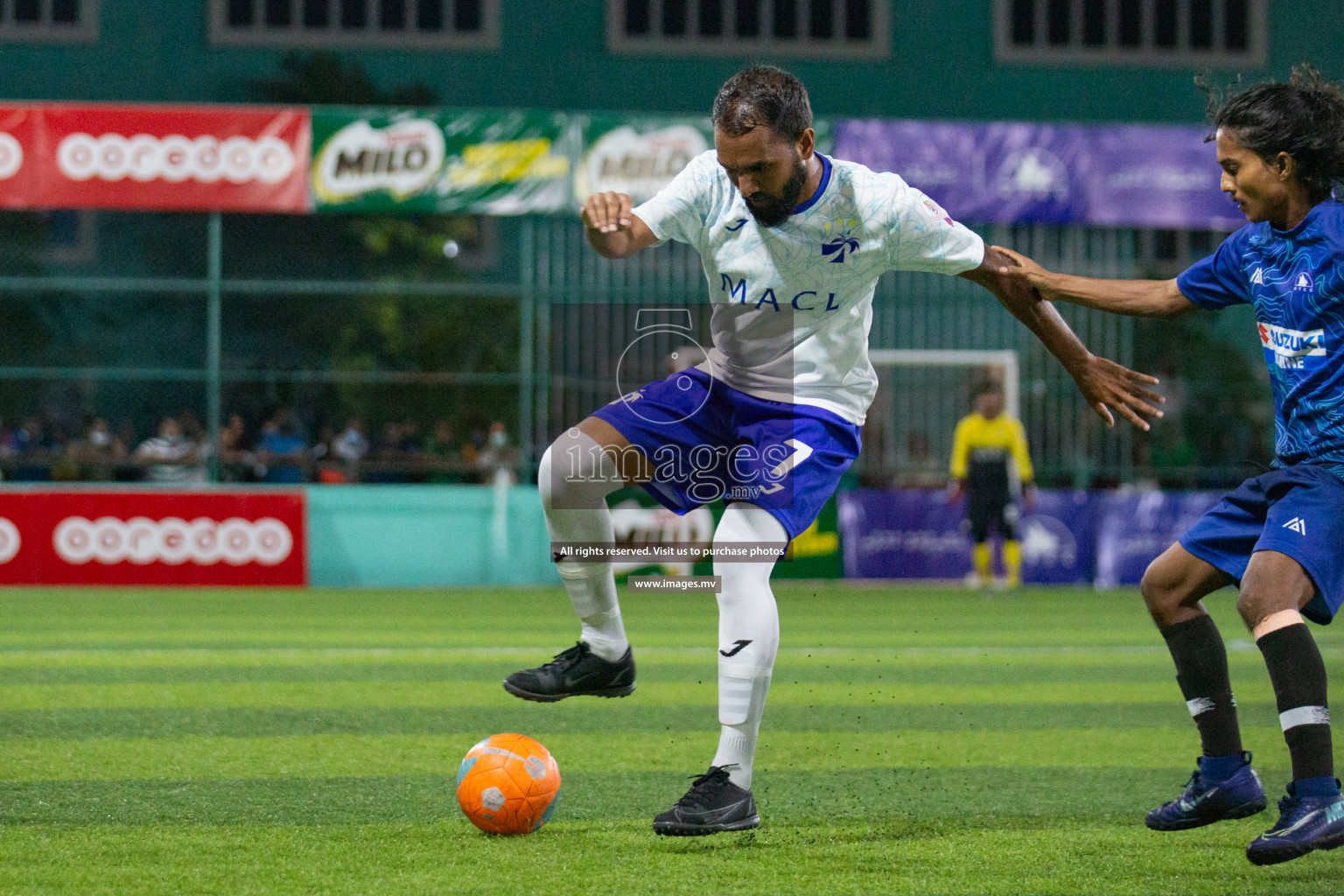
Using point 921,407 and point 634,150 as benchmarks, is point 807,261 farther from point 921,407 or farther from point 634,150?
point 921,407

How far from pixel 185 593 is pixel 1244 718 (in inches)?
411

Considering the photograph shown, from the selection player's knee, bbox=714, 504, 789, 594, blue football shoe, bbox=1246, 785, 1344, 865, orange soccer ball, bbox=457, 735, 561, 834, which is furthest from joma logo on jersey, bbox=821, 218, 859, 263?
blue football shoe, bbox=1246, 785, 1344, 865

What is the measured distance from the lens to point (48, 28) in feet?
76.3

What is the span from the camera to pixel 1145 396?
4684mm

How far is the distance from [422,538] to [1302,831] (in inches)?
492

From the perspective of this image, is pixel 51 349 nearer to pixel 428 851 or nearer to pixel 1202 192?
pixel 1202 192

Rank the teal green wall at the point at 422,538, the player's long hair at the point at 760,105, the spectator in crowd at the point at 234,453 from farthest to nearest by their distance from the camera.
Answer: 1. the spectator in crowd at the point at 234,453
2. the teal green wall at the point at 422,538
3. the player's long hair at the point at 760,105

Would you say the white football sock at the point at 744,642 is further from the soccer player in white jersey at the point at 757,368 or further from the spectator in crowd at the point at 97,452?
the spectator in crowd at the point at 97,452

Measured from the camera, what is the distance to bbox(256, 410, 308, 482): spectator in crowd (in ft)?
53.6

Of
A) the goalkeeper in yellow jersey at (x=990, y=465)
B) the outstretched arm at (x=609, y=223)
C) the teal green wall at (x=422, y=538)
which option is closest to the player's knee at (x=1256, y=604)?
the outstretched arm at (x=609, y=223)

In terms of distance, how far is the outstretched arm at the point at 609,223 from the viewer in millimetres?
4289

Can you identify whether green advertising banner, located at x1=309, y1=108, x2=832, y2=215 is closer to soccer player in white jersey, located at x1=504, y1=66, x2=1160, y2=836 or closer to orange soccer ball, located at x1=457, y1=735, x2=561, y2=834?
soccer player in white jersey, located at x1=504, y1=66, x2=1160, y2=836

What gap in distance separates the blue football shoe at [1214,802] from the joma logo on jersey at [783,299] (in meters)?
1.76

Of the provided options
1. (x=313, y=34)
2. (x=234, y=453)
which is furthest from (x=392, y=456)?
(x=313, y=34)
